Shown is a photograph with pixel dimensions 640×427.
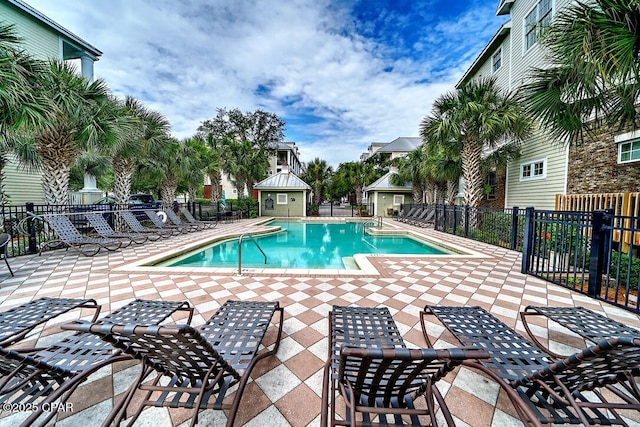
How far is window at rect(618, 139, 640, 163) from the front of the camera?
706 centimetres

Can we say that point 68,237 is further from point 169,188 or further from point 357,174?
point 357,174

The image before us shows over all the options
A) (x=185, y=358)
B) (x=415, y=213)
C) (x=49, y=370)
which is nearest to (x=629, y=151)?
(x=415, y=213)

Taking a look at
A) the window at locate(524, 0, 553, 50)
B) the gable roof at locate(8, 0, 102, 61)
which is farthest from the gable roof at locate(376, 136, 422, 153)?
the gable roof at locate(8, 0, 102, 61)

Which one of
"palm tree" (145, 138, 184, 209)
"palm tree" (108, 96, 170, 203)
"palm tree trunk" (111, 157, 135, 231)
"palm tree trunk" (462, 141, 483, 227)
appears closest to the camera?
"palm tree" (108, 96, 170, 203)

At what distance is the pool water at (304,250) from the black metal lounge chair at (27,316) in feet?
12.4

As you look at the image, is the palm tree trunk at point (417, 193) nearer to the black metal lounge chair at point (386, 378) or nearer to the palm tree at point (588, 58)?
the palm tree at point (588, 58)

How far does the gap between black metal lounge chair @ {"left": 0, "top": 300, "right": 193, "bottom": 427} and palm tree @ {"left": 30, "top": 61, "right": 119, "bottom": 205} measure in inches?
291

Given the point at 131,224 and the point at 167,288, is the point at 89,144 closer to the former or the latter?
the point at 131,224

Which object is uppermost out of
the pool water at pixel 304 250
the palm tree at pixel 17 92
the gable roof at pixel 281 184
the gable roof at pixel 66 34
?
the gable roof at pixel 66 34

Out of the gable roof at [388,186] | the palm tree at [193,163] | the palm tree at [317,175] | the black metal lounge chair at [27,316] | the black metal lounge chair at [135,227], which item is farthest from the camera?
the palm tree at [317,175]

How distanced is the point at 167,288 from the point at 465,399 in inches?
168

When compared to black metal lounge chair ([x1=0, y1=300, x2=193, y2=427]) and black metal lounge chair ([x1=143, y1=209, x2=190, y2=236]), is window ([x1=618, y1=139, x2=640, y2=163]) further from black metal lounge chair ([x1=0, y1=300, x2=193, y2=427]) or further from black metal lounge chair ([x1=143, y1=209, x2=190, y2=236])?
Result: black metal lounge chair ([x1=143, y1=209, x2=190, y2=236])

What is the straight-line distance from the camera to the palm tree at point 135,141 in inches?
358

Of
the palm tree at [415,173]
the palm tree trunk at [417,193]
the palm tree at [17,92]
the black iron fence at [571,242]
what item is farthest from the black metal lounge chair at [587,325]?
the palm tree trunk at [417,193]
